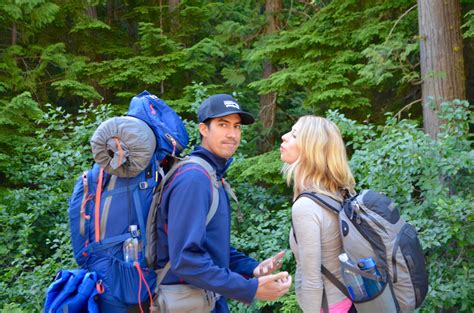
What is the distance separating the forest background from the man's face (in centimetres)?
117

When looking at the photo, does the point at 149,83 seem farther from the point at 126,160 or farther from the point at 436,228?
the point at 126,160

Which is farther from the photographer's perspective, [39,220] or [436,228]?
[39,220]

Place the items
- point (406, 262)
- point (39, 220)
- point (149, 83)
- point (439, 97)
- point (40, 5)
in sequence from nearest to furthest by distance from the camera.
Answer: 1. point (406, 262)
2. point (439, 97)
3. point (39, 220)
4. point (40, 5)
5. point (149, 83)

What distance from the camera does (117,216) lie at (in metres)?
2.73

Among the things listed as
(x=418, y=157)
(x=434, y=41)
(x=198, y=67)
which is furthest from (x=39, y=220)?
(x=434, y=41)

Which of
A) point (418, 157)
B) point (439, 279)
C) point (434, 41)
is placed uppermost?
point (434, 41)

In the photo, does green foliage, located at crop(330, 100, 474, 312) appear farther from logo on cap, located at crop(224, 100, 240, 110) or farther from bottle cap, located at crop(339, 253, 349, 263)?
logo on cap, located at crop(224, 100, 240, 110)

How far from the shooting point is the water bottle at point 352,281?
2.66m

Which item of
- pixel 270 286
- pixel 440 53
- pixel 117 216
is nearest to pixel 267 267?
pixel 270 286

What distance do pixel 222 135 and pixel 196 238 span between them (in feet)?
2.12

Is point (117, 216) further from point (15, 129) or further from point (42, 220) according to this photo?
point (15, 129)

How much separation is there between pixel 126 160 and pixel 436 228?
303cm

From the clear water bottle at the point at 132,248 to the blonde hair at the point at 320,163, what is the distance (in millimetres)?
852

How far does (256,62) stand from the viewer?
987 centimetres
